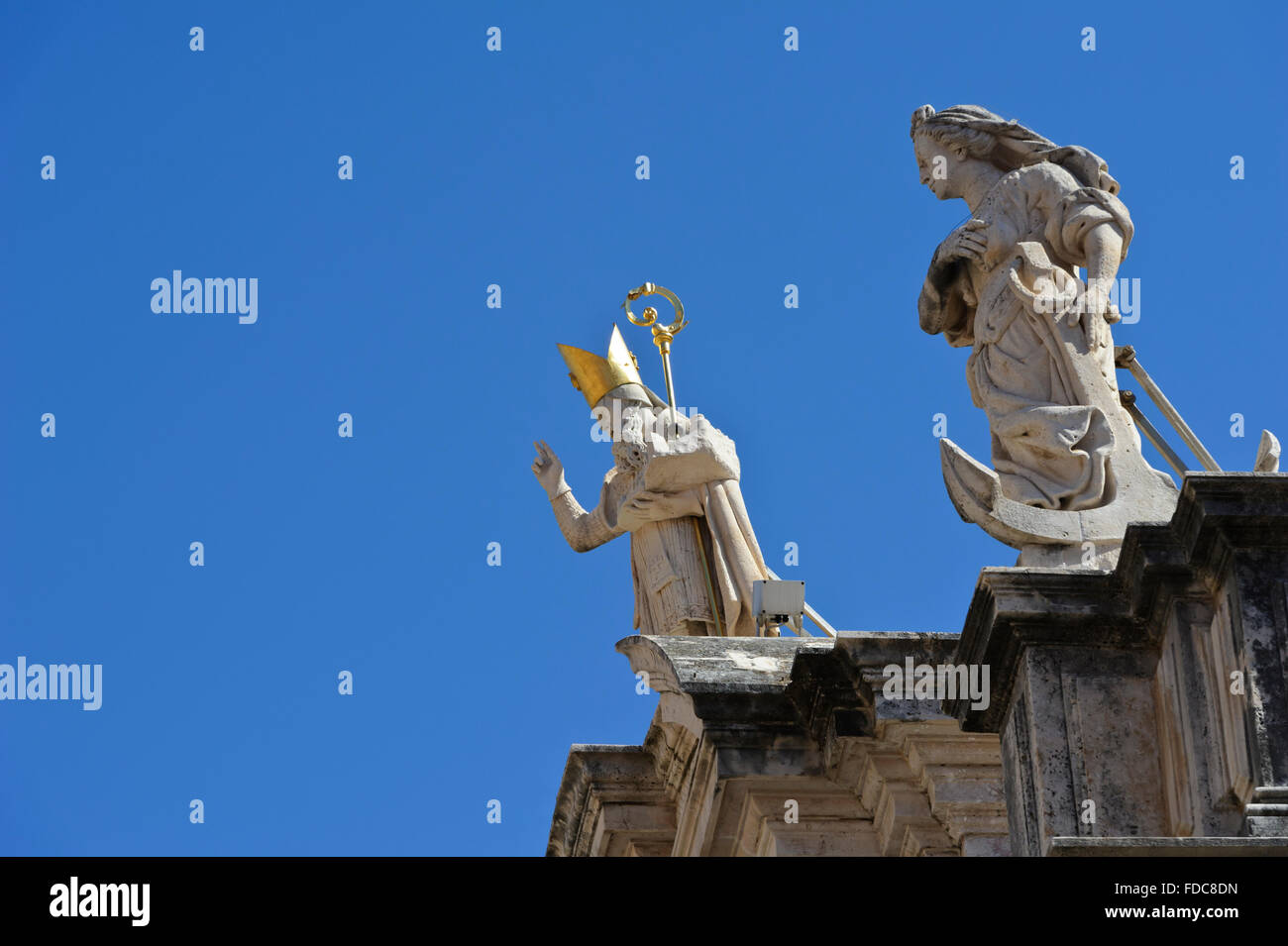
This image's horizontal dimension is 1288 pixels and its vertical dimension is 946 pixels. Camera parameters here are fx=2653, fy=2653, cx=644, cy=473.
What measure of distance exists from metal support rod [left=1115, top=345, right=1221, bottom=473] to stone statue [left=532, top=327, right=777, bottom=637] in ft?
12.6

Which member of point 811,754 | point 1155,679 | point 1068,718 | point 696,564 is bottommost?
point 1068,718

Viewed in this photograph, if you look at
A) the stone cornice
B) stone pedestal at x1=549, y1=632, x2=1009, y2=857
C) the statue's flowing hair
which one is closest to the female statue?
the statue's flowing hair

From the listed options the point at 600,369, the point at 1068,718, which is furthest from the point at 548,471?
the point at 1068,718

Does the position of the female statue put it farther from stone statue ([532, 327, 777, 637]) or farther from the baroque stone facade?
stone statue ([532, 327, 777, 637])

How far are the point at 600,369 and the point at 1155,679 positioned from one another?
8.14m

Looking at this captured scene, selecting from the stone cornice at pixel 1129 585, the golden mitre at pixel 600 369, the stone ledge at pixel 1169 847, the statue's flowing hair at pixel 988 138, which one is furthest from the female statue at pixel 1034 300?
the golden mitre at pixel 600 369

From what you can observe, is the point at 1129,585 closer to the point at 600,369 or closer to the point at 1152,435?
the point at 1152,435

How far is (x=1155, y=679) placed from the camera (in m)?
11.0

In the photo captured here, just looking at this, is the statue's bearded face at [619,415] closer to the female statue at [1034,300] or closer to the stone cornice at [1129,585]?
the female statue at [1034,300]

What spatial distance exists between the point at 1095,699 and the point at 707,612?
243 inches

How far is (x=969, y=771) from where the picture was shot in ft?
44.0

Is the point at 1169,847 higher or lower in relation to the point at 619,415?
lower
